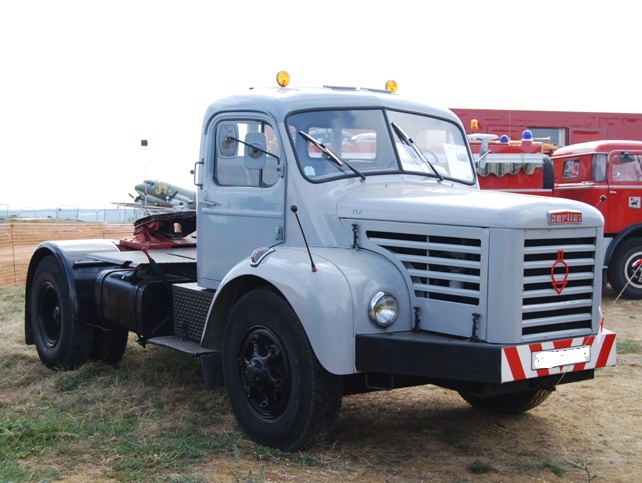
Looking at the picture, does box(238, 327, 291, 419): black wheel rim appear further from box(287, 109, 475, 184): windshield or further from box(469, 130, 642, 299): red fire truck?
box(469, 130, 642, 299): red fire truck

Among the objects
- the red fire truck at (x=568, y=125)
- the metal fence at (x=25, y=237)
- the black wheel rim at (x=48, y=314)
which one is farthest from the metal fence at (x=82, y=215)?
the black wheel rim at (x=48, y=314)

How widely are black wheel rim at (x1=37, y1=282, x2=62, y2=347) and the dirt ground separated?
323 centimetres

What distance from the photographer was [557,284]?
5086 millimetres

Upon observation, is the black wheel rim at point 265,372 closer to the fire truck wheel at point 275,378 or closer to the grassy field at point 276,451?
the fire truck wheel at point 275,378

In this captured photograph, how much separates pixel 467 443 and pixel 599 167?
30.4 feet

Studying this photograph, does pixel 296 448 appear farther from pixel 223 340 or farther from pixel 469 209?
pixel 469 209

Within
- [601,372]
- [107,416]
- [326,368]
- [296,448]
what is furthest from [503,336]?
[601,372]

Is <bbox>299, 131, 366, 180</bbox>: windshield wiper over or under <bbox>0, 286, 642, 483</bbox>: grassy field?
over

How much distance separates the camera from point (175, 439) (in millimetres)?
5688

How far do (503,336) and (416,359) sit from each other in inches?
20.5

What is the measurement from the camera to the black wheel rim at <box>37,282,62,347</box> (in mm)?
8328

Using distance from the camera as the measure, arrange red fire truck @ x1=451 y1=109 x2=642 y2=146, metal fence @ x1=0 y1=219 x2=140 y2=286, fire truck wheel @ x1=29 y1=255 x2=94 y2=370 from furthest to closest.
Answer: red fire truck @ x1=451 y1=109 x2=642 y2=146
metal fence @ x1=0 y1=219 x2=140 y2=286
fire truck wheel @ x1=29 y1=255 x2=94 y2=370

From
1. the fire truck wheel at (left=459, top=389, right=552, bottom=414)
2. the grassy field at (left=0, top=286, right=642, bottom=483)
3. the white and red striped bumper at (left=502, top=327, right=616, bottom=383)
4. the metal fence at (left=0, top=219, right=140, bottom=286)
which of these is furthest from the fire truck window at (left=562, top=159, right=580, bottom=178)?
the white and red striped bumper at (left=502, top=327, right=616, bottom=383)

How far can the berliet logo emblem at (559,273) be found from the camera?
506 centimetres
